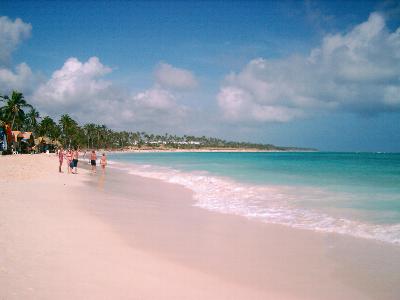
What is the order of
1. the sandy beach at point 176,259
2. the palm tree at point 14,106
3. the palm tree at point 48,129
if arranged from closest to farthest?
the sandy beach at point 176,259 → the palm tree at point 14,106 → the palm tree at point 48,129

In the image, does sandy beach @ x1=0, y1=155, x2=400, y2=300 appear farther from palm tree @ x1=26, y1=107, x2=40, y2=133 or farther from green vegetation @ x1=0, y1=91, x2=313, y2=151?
palm tree @ x1=26, y1=107, x2=40, y2=133

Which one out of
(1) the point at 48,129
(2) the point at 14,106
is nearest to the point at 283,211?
(2) the point at 14,106

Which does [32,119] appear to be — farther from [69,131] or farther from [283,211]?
[283,211]

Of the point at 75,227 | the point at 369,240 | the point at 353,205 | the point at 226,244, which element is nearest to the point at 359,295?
the point at 226,244

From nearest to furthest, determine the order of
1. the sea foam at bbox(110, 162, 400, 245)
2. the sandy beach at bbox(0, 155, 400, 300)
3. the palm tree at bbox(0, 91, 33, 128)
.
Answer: the sandy beach at bbox(0, 155, 400, 300), the sea foam at bbox(110, 162, 400, 245), the palm tree at bbox(0, 91, 33, 128)

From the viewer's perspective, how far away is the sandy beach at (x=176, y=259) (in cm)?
413

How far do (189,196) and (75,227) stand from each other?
7595 millimetres

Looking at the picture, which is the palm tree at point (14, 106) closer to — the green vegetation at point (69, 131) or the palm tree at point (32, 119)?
the green vegetation at point (69, 131)

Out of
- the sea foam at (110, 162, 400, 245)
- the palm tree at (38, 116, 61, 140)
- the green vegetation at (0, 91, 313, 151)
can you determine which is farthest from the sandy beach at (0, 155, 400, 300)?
the palm tree at (38, 116, 61, 140)

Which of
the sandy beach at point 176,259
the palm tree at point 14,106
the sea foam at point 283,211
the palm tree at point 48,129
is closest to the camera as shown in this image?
the sandy beach at point 176,259

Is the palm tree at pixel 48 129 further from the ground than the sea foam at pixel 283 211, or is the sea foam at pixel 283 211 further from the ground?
the palm tree at pixel 48 129

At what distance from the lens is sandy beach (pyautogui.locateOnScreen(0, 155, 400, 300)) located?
4133 mm

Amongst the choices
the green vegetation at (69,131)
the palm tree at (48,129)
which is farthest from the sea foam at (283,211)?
the palm tree at (48,129)

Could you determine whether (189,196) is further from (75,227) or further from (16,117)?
(16,117)
